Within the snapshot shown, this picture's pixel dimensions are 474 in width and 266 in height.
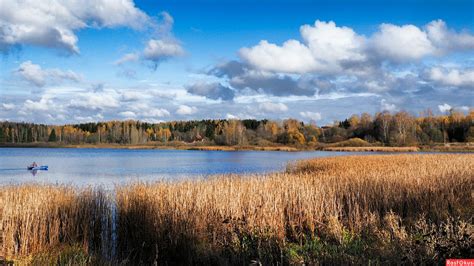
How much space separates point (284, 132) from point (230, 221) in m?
89.2

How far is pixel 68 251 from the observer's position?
896 centimetres

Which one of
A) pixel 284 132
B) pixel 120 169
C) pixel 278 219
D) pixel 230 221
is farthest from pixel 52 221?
pixel 284 132

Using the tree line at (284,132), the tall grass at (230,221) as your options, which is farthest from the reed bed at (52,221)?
the tree line at (284,132)

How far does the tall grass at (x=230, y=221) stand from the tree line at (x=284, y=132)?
71341 mm

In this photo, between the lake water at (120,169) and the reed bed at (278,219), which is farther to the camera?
the lake water at (120,169)

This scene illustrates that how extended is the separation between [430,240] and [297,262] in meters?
2.12

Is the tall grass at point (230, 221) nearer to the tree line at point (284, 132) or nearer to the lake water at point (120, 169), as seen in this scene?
the lake water at point (120, 169)

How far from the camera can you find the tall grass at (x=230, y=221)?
338 inches

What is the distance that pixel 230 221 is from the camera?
9516 mm

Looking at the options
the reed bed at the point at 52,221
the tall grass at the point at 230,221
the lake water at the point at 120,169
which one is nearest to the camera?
the tall grass at the point at 230,221

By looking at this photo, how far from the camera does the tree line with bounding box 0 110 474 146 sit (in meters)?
86.1

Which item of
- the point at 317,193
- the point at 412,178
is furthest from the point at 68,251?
the point at 412,178

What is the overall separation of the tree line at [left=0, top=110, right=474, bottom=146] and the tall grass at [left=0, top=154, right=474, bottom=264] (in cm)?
7134

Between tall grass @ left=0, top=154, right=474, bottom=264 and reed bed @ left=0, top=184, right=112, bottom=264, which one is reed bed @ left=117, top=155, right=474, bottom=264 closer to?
tall grass @ left=0, top=154, right=474, bottom=264
